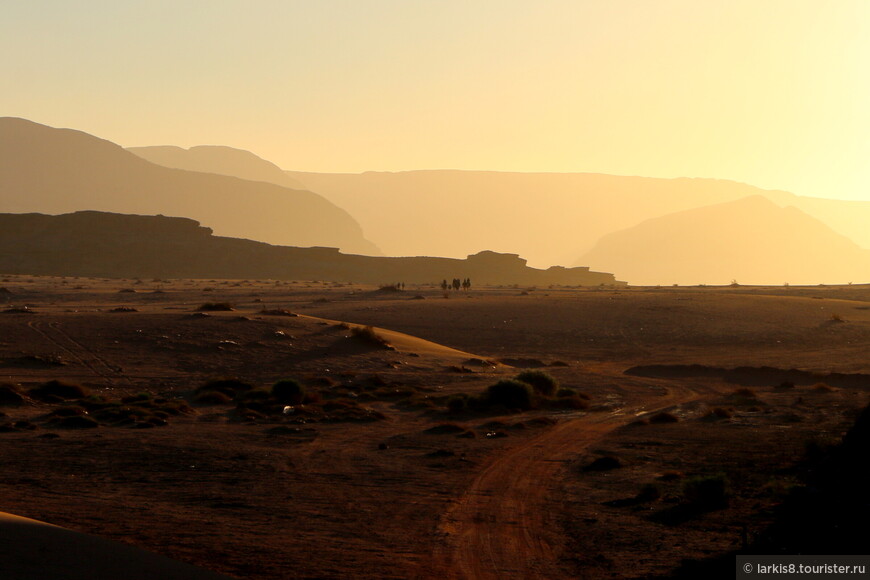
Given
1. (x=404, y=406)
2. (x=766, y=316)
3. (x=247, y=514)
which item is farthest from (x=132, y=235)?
(x=247, y=514)

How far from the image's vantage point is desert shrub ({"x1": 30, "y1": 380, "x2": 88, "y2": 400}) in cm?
2448

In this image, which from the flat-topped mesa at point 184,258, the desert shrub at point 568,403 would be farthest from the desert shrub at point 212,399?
the flat-topped mesa at point 184,258

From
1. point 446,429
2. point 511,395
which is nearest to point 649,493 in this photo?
point 446,429

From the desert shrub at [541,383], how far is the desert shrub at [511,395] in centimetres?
136

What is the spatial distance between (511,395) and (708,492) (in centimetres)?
1288

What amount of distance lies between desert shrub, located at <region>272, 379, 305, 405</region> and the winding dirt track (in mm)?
8064

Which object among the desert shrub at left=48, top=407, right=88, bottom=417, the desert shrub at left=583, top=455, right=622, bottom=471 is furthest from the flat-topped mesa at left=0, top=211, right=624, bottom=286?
the desert shrub at left=583, top=455, right=622, bottom=471

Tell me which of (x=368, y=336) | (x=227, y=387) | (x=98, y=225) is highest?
(x=98, y=225)

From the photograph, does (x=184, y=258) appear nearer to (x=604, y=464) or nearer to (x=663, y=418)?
(x=663, y=418)

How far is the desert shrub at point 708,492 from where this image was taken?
13.1 m

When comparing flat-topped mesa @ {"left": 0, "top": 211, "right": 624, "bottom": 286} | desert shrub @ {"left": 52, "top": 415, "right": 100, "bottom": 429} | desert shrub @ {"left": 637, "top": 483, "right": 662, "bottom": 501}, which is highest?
flat-topped mesa @ {"left": 0, "top": 211, "right": 624, "bottom": 286}

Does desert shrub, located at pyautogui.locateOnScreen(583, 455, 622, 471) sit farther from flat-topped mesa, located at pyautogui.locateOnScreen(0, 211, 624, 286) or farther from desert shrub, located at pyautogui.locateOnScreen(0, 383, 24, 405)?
flat-topped mesa, located at pyautogui.locateOnScreen(0, 211, 624, 286)

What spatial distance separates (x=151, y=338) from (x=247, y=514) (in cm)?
2285

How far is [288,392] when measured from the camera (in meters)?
25.0
